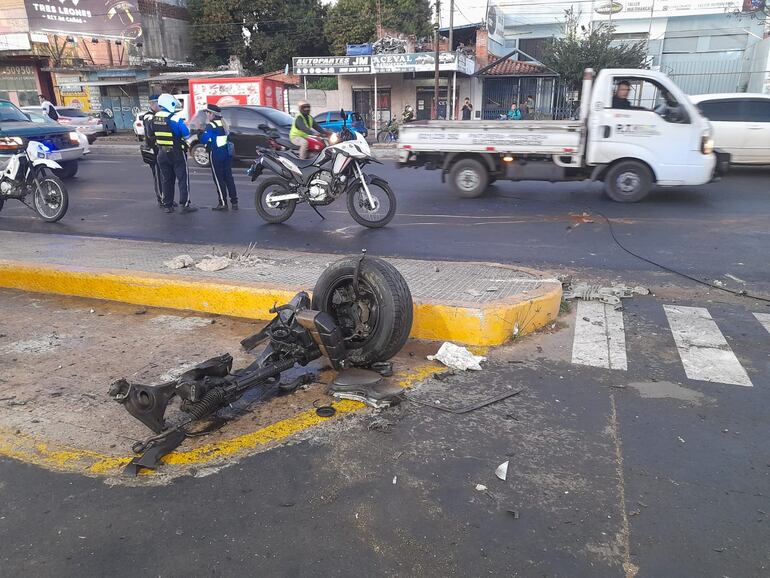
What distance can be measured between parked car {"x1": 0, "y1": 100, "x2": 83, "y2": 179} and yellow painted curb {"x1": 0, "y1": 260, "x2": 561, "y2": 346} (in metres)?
7.85

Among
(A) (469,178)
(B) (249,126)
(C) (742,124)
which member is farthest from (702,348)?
(B) (249,126)

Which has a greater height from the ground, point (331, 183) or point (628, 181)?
point (331, 183)

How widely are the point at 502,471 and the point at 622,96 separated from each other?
9385 millimetres

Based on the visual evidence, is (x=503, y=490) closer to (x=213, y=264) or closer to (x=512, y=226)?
(x=213, y=264)

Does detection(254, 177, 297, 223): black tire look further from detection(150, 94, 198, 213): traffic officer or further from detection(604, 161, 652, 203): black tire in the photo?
detection(604, 161, 652, 203): black tire

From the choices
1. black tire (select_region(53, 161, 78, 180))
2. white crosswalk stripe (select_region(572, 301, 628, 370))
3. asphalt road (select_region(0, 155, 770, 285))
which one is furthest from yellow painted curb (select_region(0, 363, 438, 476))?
black tire (select_region(53, 161, 78, 180))

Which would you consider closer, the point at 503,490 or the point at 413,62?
the point at 503,490

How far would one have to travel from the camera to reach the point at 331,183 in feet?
28.9

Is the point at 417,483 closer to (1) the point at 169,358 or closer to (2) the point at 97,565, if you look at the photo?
(2) the point at 97,565

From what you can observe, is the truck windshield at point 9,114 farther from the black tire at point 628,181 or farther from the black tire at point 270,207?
the black tire at point 628,181

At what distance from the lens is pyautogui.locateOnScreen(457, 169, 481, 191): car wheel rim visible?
37.1 feet

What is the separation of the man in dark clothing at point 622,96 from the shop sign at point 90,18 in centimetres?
3870

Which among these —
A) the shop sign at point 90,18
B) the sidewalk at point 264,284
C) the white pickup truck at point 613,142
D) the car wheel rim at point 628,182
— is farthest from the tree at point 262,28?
the sidewalk at point 264,284

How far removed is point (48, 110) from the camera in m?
22.6
